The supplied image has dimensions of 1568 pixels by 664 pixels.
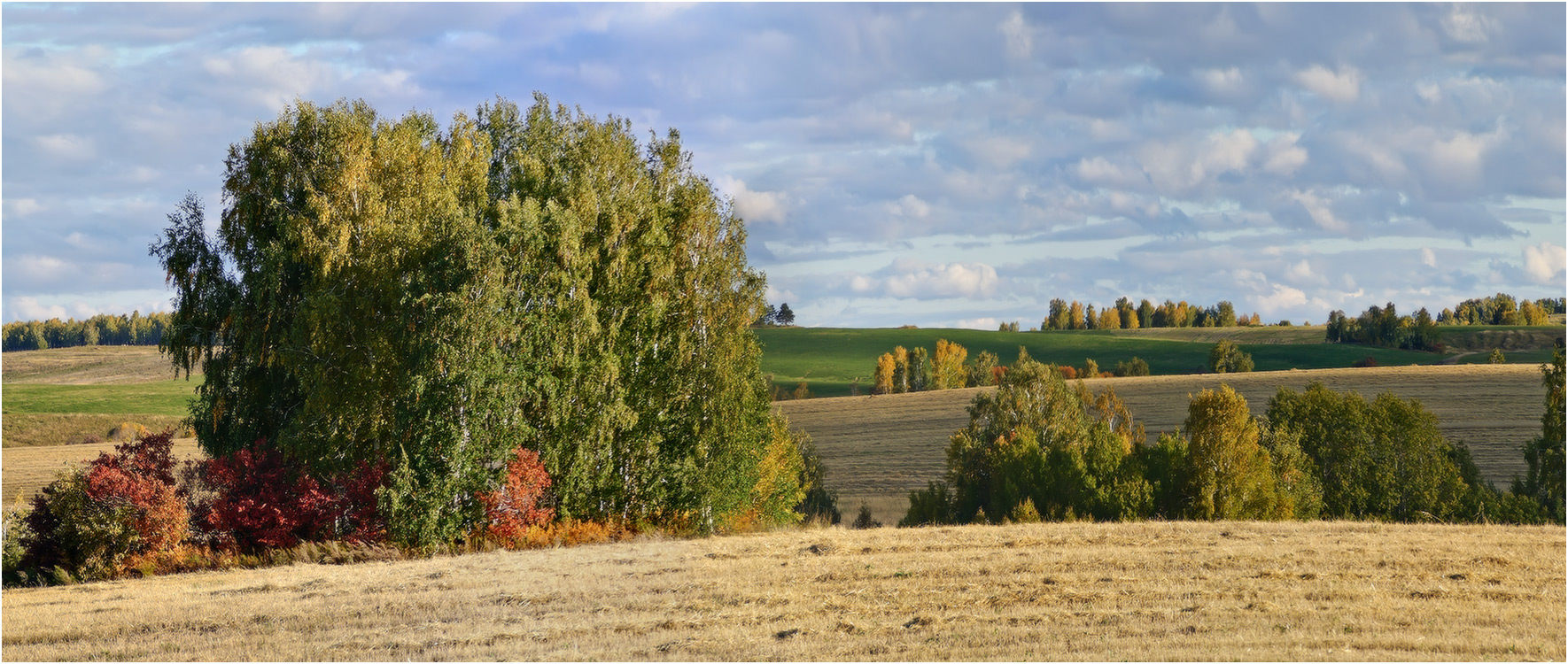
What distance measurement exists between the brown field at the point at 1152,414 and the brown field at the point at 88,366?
88.1m

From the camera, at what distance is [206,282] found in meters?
36.0

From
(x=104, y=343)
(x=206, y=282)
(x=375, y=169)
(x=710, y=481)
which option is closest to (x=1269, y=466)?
(x=710, y=481)

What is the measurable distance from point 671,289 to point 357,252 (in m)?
11.0

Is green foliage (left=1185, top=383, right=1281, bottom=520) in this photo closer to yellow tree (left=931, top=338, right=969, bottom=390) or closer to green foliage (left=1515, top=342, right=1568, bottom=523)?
green foliage (left=1515, top=342, right=1568, bottom=523)

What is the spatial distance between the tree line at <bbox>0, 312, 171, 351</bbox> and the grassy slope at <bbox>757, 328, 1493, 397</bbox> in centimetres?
10377

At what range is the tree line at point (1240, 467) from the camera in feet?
197

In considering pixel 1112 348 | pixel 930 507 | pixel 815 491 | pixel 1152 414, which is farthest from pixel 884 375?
pixel 930 507

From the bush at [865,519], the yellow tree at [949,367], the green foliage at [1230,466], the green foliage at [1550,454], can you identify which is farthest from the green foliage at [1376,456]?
the yellow tree at [949,367]

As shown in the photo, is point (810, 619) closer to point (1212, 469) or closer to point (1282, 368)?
point (1212, 469)

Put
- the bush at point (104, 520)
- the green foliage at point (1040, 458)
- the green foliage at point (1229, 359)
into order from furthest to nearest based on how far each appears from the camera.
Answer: the green foliage at point (1229, 359) → the green foliage at point (1040, 458) → the bush at point (104, 520)

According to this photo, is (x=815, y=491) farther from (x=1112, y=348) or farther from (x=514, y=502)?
(x=1112, y=348)

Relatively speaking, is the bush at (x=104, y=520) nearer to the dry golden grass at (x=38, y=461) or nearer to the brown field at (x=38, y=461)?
the brown field at (x=38, y=461)

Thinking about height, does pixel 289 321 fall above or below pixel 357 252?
below

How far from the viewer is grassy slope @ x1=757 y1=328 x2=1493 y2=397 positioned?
148250mm
